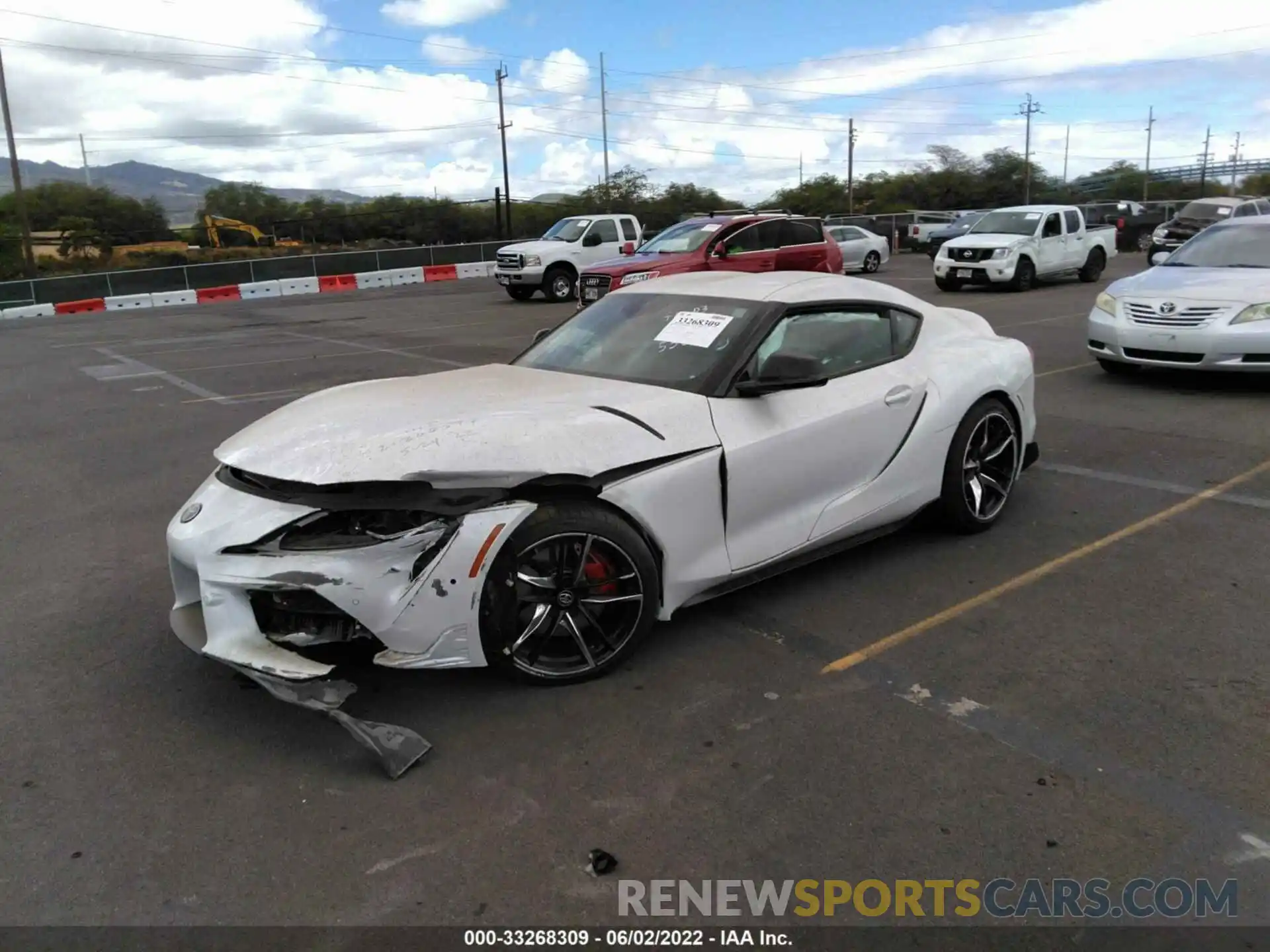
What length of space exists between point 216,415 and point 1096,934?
8853mm

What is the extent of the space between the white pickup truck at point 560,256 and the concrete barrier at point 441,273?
35.2ft

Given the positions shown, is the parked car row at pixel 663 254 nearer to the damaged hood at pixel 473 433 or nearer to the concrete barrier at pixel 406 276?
the damaged hood at pixel 473 433

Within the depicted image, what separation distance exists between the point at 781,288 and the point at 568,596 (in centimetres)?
199

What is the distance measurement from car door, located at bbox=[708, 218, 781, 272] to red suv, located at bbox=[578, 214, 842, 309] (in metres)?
0.01

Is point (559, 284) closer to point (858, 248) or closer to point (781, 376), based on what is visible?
point (858, 248)

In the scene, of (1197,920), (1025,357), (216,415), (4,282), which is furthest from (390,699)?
(4,282)

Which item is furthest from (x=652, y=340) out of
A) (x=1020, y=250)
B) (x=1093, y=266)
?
(x=1093, y=266)

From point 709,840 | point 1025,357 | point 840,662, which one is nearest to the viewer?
point 709,840

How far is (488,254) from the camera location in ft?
116

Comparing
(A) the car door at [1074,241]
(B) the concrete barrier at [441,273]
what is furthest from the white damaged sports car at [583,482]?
(B) the concrete barrier at [441,273]

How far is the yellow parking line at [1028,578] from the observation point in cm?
388

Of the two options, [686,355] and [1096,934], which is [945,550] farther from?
[1096,934]

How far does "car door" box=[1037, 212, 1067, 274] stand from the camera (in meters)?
18.9

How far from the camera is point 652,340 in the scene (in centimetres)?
455
